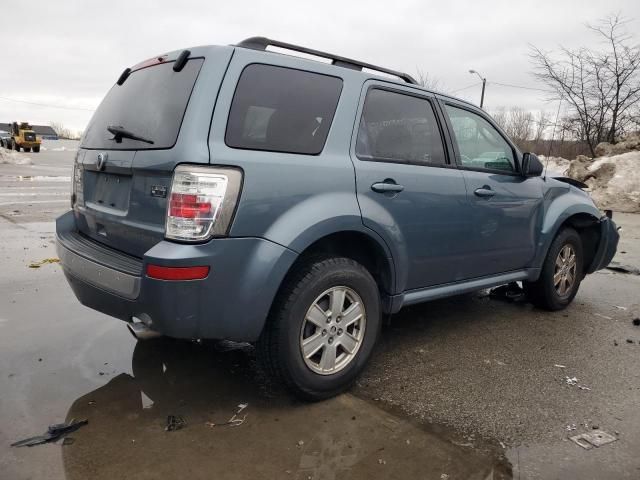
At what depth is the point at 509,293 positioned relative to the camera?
5.31m

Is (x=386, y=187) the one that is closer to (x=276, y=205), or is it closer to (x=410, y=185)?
(x=410, y=185)

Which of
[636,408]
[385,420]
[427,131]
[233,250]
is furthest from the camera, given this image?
[427,131]

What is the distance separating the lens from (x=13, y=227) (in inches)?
313

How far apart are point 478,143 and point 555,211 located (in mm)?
1085

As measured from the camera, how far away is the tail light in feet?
7.97

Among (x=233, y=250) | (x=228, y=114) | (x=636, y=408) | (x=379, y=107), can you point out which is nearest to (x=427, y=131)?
(x=379, y=107)

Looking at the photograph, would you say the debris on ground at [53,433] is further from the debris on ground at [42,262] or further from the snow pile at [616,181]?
the snow pile at [616,181]

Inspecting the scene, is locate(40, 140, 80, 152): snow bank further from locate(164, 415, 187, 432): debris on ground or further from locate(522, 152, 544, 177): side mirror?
locate(164, 415, 187, 432): debris on ground

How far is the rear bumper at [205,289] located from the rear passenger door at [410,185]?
0.76 meters

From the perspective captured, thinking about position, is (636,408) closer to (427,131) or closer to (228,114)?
(427,131)

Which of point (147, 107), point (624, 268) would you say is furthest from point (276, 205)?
point (624, 268)

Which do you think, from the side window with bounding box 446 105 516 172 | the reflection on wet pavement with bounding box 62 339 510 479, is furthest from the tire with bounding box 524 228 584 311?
the reflection on wet pavement with bounding box 62 339 510 479

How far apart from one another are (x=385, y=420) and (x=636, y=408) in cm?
152

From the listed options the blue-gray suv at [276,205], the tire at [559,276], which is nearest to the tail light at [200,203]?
the blue-gray suv at [276,205]
